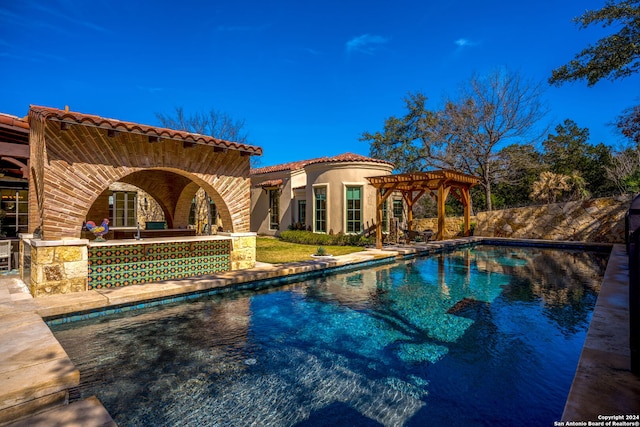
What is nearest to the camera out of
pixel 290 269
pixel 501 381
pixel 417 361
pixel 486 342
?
pixel 501 381

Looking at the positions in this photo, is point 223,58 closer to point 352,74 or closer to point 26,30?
point 352,74

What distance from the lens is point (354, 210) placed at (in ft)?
58.3

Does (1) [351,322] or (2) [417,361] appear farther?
(1) [351,322]

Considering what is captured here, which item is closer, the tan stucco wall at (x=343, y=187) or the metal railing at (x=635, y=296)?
the metal railing at (x=635, y=296)

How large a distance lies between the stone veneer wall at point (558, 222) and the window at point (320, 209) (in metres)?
7.82

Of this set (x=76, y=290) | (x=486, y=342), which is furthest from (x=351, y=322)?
(x=76, y=290)

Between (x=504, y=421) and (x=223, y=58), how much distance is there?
106 ft

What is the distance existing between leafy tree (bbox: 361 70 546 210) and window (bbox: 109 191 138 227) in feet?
68.4

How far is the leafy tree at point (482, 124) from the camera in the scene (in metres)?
22.6

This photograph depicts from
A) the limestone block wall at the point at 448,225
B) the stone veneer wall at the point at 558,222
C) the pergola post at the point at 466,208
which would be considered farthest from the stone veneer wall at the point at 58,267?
the stone veneer wall at the point at 558,222

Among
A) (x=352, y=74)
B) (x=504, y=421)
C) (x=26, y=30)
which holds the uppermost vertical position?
(x=352, y=74)

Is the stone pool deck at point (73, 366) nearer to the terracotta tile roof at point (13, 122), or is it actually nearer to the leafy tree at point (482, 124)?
the terracotta tile roof at point (13, 122)

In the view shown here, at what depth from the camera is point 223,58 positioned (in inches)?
1145

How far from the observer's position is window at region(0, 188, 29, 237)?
1229cm
